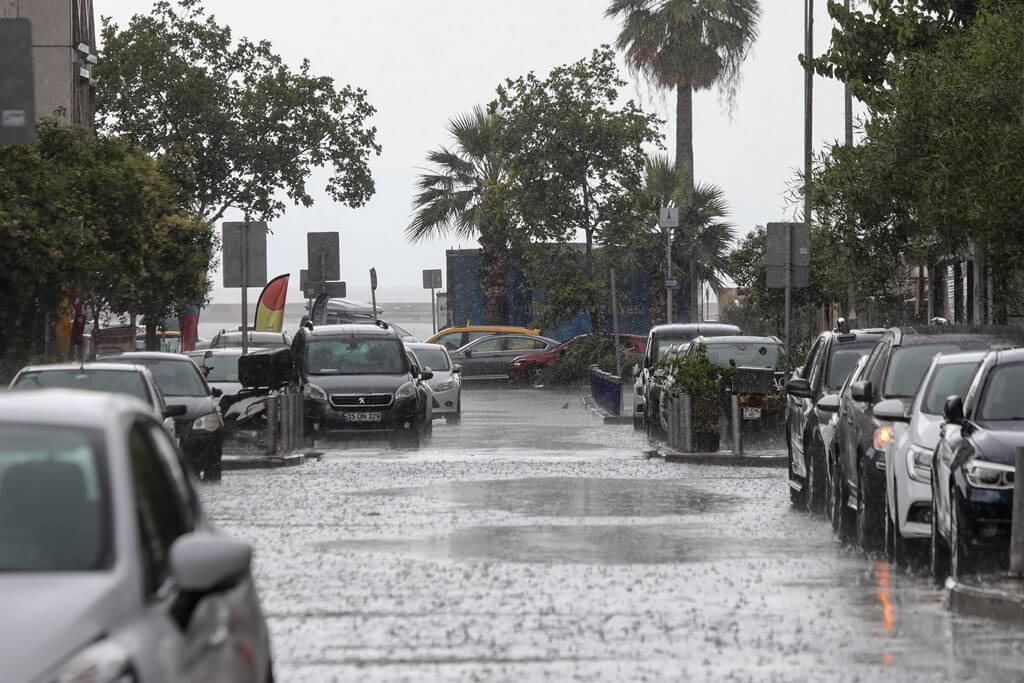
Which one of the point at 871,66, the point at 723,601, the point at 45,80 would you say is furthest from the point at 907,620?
the point at 45,80

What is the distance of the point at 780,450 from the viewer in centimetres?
2794

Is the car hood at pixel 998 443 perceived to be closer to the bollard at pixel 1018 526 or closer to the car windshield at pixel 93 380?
the bollard at pixel 1018 526

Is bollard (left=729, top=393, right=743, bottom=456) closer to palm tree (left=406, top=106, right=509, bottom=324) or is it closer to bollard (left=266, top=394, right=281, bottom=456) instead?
bollard (left=266, top=394, right=281, bottom=456)

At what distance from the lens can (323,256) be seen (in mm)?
36906

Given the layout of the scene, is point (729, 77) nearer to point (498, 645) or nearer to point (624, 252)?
point (624, 252)

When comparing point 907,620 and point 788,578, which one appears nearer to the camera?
point 907,620

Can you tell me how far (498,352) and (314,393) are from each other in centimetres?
2644

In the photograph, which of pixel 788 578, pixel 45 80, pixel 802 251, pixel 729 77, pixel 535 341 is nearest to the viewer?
pixel 788 578

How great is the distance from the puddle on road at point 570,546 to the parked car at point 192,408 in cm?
673

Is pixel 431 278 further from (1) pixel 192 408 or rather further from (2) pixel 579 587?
(2) pixel 579 587

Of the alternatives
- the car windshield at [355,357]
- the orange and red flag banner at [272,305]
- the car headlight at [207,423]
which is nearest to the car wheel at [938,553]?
the car headlight at [207,423]

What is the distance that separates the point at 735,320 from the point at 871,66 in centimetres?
4612

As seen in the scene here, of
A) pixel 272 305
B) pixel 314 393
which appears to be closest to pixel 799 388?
pixel 314 393

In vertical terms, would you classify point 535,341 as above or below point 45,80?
below
